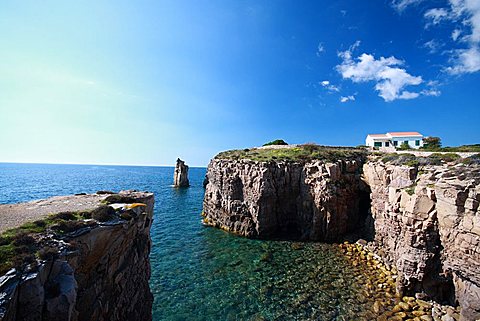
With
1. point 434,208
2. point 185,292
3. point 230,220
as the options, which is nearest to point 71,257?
point 185,292

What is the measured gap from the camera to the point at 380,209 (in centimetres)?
2714

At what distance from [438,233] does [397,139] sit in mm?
42458

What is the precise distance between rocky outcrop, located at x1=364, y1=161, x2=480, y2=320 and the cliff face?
68.1 ft

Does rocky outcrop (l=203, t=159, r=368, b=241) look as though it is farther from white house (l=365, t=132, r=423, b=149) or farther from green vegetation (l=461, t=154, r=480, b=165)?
white house (l=365, t=132, r=423, b=149)

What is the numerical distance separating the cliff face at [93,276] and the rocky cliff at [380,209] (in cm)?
2072

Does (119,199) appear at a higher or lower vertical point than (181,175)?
higher

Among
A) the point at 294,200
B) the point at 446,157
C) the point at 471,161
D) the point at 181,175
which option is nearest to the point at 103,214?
the point at 294,200

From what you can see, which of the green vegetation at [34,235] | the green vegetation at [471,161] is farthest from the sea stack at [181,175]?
the green vegetation at [471,161]

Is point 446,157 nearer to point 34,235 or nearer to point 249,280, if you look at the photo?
point 249,280

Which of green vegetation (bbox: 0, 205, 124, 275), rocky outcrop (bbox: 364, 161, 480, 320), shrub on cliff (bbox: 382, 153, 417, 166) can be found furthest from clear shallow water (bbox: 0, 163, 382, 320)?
shrub on cliff (bbox: 382, 153, 417, 166)

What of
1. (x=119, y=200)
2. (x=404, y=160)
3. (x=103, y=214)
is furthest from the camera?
(x=404, y=160)

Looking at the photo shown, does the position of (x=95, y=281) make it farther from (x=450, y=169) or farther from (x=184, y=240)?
(x=450, y=169)

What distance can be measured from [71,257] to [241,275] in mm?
17239

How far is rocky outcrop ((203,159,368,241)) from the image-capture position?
30922 mm
